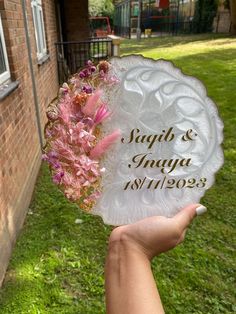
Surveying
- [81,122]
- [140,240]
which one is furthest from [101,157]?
[140,240]

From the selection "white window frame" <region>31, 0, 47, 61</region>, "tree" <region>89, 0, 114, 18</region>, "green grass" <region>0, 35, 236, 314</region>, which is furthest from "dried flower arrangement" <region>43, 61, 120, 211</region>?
"tree" <region>89, 0, 114, 18</region>

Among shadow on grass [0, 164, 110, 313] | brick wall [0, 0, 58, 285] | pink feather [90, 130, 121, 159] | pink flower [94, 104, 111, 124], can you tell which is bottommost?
shadow on grass [0, 164, 110, 313]

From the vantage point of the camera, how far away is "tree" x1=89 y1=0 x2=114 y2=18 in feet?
117

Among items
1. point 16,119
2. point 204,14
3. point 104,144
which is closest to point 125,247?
point 104,144

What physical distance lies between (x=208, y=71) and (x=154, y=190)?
9.41m

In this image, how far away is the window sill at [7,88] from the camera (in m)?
3.10

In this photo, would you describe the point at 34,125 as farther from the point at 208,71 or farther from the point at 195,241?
the point at 208,71

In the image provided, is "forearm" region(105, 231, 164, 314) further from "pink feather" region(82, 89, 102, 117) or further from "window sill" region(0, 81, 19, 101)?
"window sill" region(0, 81, 19, 101)

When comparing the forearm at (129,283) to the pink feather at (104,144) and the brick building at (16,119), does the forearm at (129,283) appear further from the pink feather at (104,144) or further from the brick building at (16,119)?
the brick building at (16,119)

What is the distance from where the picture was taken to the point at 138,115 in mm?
1576

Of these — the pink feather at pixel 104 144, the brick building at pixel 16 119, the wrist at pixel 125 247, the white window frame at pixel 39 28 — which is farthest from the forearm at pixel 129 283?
the white window frame at pixel 39 28

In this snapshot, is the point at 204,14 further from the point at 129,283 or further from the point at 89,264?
the point at 129,283

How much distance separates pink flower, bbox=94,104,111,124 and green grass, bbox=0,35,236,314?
1697mm

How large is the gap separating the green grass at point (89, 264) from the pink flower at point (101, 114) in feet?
5.57
